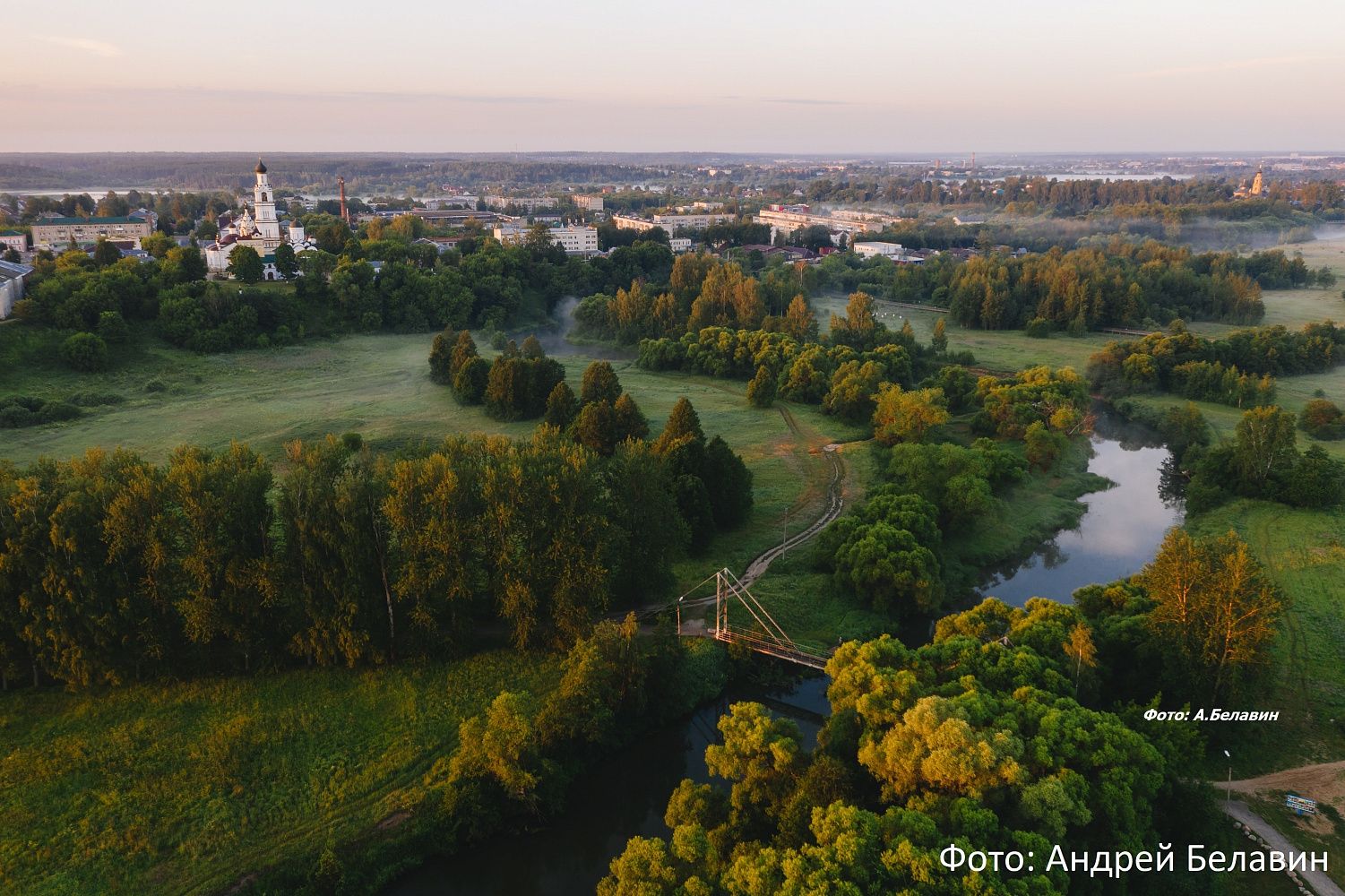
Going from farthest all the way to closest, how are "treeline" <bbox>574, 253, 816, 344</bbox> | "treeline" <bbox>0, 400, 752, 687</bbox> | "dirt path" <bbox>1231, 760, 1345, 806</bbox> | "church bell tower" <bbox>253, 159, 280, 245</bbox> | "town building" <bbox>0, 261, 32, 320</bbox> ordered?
1. "church bell tower" <bbox>253, 159, 280, 245</bbox>
2. "treeline" <bbox>574, 253, 816, 344</bbox>
3. "town building" <bbox>0, 261, 32, 320</bbox>
4. "treeline" <bbox>0, 400, 752, 687</bbox>
5. "dirt path" <bbox>1231, 760, 1345, 806</bbox>

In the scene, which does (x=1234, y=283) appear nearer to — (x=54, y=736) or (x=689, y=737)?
(x=689, y=737)

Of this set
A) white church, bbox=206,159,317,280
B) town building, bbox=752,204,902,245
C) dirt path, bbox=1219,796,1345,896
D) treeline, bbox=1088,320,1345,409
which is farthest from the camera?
town building, bbox=752,204,902,245

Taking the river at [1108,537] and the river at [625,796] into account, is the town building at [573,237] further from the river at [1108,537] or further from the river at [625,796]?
the river at [625,796]

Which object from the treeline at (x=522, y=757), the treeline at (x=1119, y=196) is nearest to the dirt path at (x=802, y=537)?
the treeline at (x=522, y=757)

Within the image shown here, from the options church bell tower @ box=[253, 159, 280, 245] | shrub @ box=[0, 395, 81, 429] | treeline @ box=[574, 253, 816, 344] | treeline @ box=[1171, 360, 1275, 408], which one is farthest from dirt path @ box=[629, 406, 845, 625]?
church bell tower @ box=[253, 159, 280, 245]

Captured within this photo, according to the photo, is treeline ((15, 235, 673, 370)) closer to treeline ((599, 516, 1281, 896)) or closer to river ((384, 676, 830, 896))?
river ((384, 676, 830, 896))

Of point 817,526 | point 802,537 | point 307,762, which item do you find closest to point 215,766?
point 307,762
